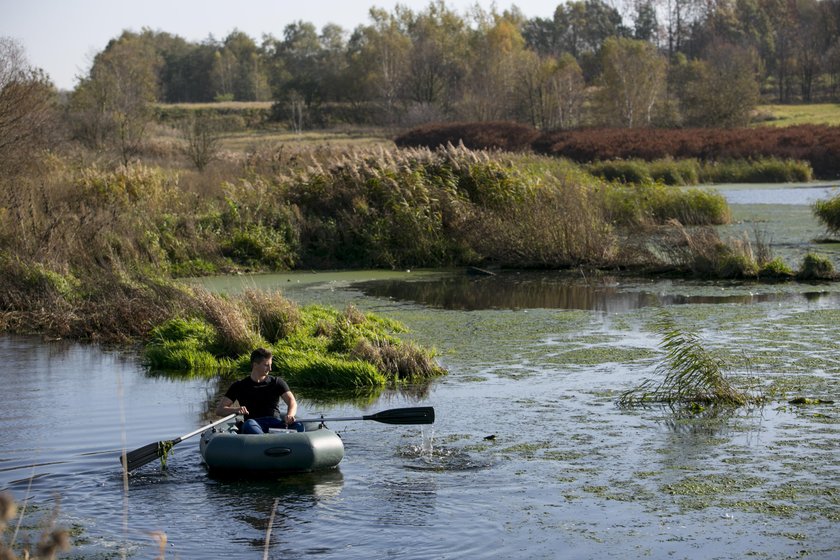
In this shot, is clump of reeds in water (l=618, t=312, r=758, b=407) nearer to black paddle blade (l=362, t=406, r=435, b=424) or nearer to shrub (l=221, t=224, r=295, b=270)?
black paddle blade (l=362, t=406, r=435, b=424)

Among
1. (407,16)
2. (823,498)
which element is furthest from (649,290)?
(407,16)

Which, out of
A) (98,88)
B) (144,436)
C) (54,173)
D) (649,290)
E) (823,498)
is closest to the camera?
(823,498)

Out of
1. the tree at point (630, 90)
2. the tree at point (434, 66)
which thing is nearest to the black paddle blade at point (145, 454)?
the tree at point (630, 90)

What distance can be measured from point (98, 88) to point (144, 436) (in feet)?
132

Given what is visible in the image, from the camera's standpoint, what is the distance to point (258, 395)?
1073 centimetres

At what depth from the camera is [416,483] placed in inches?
374

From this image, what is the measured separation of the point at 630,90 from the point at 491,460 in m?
52.4

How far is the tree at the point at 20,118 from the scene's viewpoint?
24328mm

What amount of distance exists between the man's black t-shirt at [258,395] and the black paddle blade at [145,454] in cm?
92

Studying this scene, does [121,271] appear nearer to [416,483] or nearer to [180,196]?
[180,196]

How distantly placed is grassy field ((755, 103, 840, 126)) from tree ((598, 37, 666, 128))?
554 centimetres

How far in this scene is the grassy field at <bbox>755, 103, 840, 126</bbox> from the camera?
5850cm

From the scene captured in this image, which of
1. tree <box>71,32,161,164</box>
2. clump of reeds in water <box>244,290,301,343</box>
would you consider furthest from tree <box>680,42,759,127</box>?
clump of reeds in water <box>244,290,301,343</box>

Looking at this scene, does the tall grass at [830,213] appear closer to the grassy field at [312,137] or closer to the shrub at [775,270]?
the shrub at [775,270]
